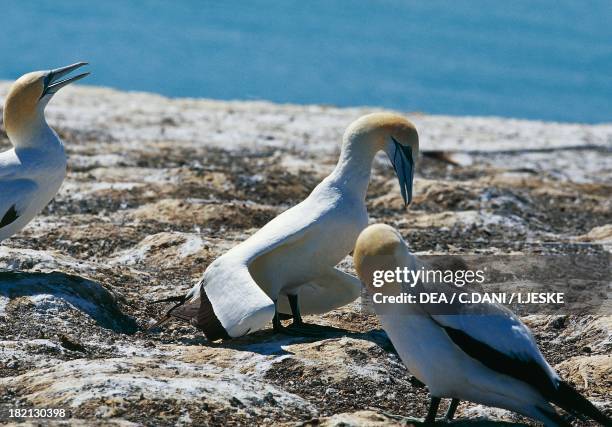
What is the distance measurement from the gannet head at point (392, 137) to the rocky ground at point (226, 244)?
1.00m

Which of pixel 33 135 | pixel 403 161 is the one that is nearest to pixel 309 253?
pixel 403 161

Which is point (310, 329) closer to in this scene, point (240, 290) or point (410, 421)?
point (240, 290)

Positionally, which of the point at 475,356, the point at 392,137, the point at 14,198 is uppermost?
the point at 392,137

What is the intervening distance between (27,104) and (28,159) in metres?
0.43

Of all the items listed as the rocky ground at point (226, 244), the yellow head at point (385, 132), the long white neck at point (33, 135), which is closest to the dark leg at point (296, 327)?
the rocky ground at point (226, 244)

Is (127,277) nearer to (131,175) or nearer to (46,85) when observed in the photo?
(46,85)

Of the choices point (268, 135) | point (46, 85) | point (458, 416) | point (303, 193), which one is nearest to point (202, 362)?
point (458, 416)

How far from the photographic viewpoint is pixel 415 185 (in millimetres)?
12328

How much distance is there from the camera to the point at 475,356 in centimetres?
505

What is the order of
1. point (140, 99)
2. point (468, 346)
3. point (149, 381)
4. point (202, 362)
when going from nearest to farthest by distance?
point (468, 346) → point (149, 381) → point (202, 362) → point (140, 99)

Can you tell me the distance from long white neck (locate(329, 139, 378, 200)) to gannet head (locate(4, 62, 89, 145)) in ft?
6.45

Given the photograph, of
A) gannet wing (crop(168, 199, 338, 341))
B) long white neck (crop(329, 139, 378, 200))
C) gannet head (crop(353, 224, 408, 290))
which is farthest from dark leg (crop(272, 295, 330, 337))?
gannet head (crop(353, 224, 408, 290))

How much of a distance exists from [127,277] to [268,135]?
345 inches

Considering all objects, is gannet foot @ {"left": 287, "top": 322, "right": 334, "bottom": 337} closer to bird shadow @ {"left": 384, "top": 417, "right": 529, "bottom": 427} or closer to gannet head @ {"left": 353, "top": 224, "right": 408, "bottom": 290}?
gannet head @ {"left": 353, "top": 224, "right": 408, "bottom": 290}
